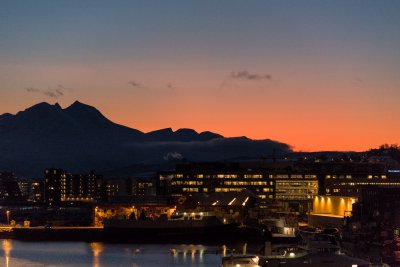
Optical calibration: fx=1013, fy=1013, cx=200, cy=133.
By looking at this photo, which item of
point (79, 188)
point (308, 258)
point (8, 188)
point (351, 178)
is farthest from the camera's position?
point (8, 188)

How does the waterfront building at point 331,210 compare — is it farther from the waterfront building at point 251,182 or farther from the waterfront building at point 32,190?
the waterfront building at point 32,190

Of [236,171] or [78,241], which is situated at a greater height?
[236,171]

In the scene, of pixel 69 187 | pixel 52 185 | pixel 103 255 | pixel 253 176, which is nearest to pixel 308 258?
pixel 103 255

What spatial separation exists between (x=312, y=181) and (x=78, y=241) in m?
41.9

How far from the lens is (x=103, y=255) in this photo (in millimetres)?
55750

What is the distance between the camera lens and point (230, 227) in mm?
70062

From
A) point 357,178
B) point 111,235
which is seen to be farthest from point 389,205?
point 357,178

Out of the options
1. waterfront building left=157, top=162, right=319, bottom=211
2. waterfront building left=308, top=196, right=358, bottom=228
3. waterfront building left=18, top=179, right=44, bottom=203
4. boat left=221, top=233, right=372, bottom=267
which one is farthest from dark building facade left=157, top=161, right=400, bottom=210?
boat left=221, top=233, right=372, bottom=267

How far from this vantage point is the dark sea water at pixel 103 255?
49.7 meters

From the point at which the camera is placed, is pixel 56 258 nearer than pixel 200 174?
Yes

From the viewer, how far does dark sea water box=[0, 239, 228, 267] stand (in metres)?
49.7

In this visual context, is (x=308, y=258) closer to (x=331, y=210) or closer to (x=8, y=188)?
(x=331, y=210)

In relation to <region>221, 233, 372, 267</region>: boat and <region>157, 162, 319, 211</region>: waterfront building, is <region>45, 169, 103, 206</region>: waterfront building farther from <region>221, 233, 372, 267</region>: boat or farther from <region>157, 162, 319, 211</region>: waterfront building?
<region>221, 233, 372, 267</region>: boat

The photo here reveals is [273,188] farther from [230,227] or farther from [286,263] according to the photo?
[286,263]
